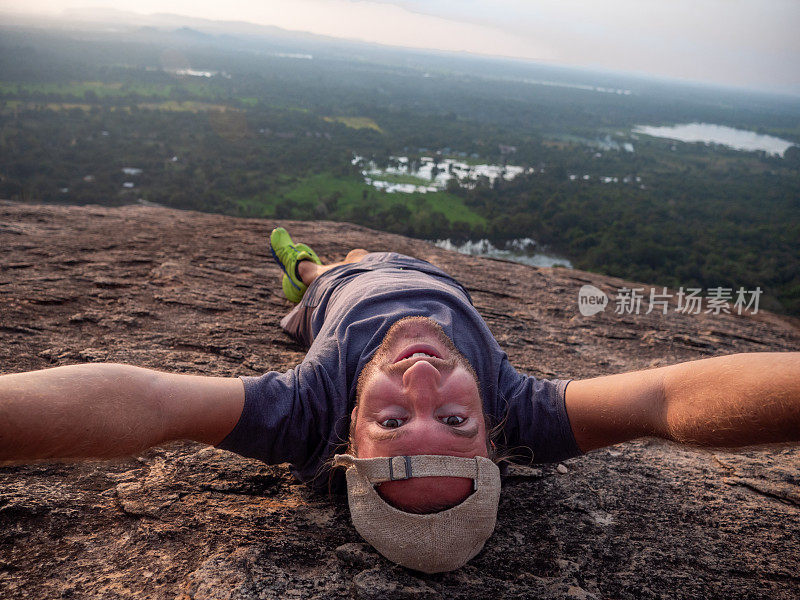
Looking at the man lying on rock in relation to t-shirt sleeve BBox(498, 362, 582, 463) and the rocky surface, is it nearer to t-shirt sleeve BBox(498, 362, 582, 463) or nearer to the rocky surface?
t-shirt sleeve BBox(498, 362, 582, 463)

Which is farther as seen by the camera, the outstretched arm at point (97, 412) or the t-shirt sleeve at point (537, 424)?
the t-shirt sleeve at point (537, 424)

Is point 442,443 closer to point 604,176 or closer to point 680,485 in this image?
point 680,485

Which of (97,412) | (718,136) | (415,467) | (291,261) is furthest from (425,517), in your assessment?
(718,136)

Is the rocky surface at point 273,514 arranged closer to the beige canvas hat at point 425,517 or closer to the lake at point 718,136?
the beige canvas hat at point 425,517

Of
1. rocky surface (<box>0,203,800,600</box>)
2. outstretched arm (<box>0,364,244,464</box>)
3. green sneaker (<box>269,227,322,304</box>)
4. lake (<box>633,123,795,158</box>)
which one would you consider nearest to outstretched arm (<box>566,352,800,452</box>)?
rocky surface (<box>0,203,800,600</box>)

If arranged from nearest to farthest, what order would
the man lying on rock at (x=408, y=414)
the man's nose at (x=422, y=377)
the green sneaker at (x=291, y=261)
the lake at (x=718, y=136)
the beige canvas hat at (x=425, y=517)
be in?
the man lying on rock at (x=408, y=414) → the beige canvas hat at (x=425, y=517) → the man's nose at (x=422, y=377) → the green sneaker at (x=291, y=261) → the lake at (x=718, y=136)

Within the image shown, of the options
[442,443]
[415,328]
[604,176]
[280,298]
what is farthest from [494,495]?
[604,176]

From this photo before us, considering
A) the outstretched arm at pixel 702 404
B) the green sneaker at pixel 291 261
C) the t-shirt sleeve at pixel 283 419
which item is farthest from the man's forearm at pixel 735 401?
the green sneaker at pixel 291 261
